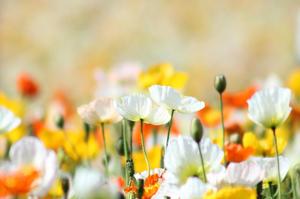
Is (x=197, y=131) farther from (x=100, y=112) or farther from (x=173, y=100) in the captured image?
(x=100, y=112)

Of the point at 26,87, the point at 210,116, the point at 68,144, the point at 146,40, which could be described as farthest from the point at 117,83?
the point at 146,40

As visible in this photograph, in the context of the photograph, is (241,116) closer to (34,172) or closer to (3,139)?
(3,139)

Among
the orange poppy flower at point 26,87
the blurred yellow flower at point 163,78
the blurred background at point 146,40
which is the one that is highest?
the blurred background at point 146,40

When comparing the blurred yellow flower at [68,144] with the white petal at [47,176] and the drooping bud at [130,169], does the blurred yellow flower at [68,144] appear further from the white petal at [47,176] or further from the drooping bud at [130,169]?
the white petal at [47,176]

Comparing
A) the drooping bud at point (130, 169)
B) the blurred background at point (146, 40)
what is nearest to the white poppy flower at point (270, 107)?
the drooping bud at point (130, 169)

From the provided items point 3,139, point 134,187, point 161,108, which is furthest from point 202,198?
point 3,139
